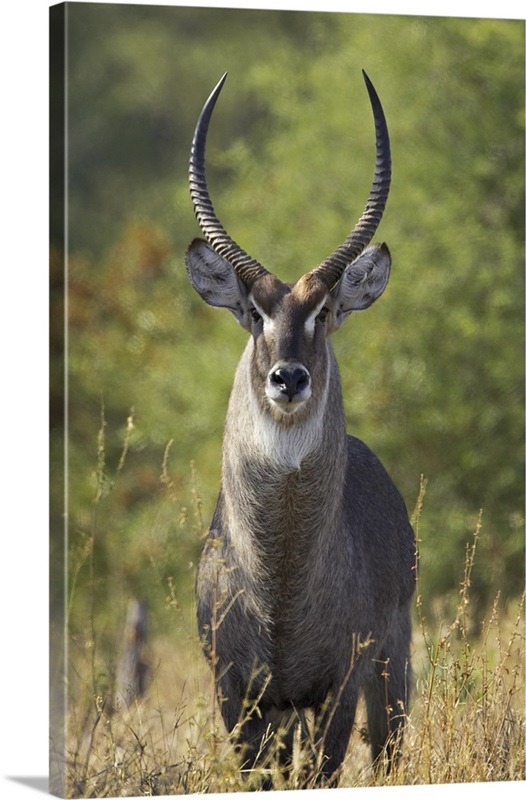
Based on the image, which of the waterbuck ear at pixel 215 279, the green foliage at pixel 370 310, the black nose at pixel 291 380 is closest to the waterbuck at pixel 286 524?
the waterbuck ear at pixel 215 279

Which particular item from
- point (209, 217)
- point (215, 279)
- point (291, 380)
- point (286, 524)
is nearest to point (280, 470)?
point (286, 524)

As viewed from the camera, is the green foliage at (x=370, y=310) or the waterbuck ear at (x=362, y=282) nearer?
the waterbuck ear at (x=362, y=282)

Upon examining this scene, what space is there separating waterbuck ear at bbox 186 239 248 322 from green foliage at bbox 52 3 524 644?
2.68 metres

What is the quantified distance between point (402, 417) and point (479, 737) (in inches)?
237

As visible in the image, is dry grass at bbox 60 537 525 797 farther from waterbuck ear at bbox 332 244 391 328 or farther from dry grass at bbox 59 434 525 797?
waterbuck ear at bbox 332 244 391 328

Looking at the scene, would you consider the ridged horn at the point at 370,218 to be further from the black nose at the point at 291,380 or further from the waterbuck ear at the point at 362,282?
the black nose at the point at 291,380

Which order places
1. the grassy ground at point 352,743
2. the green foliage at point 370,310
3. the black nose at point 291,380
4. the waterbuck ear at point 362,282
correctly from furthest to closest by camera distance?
the green foliage at point 370,310 → the waterbuck ear at point 362,282 → the grassy ground at point 352,743 → the black nose at point 291,380

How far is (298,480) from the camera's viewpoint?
6652mm

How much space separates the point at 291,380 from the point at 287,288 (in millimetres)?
602

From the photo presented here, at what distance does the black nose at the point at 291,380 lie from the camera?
20.5 ft

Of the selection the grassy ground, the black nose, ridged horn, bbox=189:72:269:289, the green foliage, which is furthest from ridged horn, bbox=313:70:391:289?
the green foliage

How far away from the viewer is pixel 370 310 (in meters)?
13.3

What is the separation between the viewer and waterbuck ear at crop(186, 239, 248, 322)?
6.81 meters
